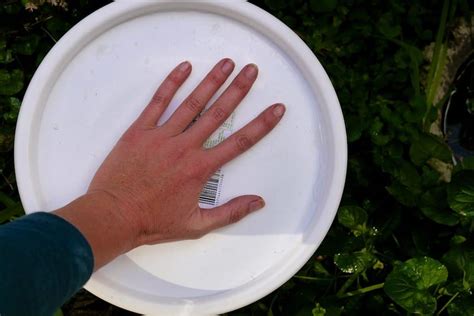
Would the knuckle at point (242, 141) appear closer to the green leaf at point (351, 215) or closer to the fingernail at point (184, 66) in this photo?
the fingernail at point (184, 66)

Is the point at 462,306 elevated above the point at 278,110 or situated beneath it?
situated beneath

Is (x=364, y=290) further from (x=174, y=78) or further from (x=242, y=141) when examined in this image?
(x=174, y=78)

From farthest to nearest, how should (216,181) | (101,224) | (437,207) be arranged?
(437,207), (216,181), (101,224)

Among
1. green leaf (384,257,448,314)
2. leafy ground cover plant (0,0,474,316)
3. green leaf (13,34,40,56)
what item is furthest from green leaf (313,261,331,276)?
green leaf (13,34,40,56)

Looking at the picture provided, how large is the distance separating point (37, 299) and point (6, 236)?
0.08 metres

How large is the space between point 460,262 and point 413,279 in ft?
0.38

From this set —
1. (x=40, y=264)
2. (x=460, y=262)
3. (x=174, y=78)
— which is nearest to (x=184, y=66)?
(x=174, y=78)

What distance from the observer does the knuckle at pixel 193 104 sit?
0.90m

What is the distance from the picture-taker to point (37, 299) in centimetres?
65

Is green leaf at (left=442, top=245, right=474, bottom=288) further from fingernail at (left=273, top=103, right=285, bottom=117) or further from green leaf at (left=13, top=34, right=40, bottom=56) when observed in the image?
green leaf at (left=13, top=34, right=40, bottom=56)

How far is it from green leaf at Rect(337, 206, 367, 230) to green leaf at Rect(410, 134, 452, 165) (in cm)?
18

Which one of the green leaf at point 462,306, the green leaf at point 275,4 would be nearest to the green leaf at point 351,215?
the green leaf at point 462,306

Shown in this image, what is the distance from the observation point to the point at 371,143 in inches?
50.6

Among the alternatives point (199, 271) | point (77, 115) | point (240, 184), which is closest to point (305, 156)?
point (240, 184)
